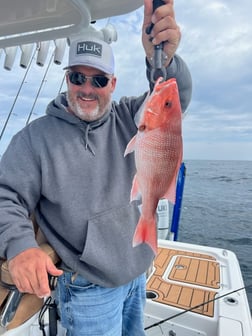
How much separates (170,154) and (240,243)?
23.5 ft

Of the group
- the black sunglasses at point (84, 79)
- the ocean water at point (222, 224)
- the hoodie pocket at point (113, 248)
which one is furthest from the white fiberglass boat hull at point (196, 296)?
the ocean water at point (222, 224)

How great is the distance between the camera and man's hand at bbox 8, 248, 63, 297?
1087 millimetres

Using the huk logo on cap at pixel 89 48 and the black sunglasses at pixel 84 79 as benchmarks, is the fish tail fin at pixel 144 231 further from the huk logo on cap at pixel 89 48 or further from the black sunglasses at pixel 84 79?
the huk logo on cap at pixel 89 48

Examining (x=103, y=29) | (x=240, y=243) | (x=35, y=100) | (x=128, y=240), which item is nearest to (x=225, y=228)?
(x=240, y=243)

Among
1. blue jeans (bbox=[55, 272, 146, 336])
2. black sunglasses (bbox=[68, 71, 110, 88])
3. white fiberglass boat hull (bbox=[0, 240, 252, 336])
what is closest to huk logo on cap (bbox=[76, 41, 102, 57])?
black sunglasses (bbox=[68, 71, 110, 88])

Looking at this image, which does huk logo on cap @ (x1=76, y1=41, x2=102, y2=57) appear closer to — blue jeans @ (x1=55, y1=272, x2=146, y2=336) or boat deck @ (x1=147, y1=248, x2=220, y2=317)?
blue jeans @ (x1=55, y1=272, x2=146, y2=336)

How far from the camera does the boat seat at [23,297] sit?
1.23 m

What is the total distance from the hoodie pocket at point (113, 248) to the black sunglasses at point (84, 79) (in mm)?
608

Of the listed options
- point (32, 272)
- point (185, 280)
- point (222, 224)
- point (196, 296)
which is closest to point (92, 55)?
point (32, 272)

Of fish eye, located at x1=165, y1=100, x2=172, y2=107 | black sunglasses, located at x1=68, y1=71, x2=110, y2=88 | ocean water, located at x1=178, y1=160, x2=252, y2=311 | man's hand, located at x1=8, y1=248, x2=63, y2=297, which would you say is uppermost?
black sunglasses, located at x1=68, y1=71, x2=110, y2=88

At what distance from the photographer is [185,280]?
2.84 metres

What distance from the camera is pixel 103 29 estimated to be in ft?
9.11

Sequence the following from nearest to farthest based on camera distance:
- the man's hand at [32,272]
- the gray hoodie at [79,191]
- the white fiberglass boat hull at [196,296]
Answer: the man's hand at [32,272]
the gray hoodie at [79,191]
the white fiberglass boat hull at [196,296]

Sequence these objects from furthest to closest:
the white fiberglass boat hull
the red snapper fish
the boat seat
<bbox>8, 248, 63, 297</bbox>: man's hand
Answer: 1. the white fiberglass boat hull
2. the boat seat
3. <bbox>8, 248, 63, 297</bbox>: man's hand
4. the red snapper fish
